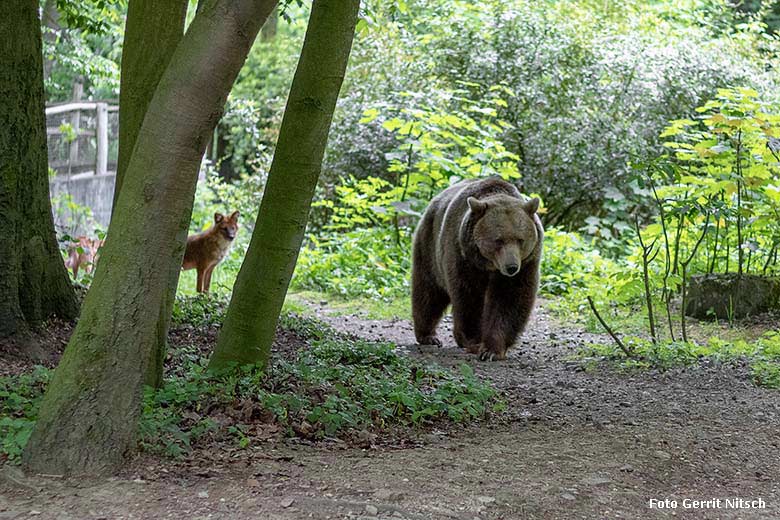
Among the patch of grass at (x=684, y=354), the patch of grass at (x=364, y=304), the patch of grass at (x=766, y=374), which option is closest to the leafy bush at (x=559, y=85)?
the patch of grass at (x=364, y=304)

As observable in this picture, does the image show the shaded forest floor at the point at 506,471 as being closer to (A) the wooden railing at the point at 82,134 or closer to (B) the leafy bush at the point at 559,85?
(B) the leafy bush at the point at 559,85

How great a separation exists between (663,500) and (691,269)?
6485mm

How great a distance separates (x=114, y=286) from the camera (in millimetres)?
3955

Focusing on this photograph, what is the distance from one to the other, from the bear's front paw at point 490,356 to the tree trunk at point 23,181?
137 inches

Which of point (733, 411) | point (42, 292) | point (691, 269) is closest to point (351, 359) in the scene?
point (42, 292)

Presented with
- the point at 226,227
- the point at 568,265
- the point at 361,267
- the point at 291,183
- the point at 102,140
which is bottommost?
the point at 361,267

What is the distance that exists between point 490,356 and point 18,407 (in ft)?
14.1

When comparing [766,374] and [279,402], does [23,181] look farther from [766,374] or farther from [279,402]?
[766,374]

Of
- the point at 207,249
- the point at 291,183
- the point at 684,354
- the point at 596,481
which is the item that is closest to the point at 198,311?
the point at 291,183

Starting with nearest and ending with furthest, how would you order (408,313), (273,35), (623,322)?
1. (623,322)
2. (408,313)
3. (273,35)

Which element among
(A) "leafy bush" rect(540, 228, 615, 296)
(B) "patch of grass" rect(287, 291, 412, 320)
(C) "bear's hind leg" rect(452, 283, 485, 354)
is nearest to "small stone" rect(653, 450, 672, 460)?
(C) "bear's hind leg" rect(452, 283, 485, 354)

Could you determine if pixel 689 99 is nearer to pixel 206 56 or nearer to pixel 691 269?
pixel 691 269

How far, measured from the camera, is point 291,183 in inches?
204

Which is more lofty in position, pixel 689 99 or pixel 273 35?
pixel 273 35
